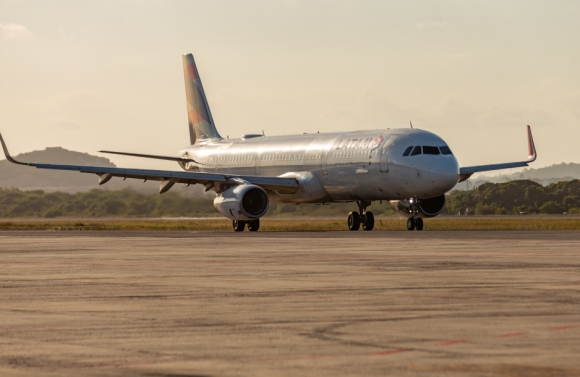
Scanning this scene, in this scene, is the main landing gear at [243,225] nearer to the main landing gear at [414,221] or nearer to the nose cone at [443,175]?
the main landing gear at [414,221]

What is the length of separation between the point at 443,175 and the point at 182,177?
11191 mm

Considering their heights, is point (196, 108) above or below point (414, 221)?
above

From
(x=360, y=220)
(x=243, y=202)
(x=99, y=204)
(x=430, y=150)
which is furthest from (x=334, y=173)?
(x=99, y=204)

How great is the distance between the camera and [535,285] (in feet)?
50.5

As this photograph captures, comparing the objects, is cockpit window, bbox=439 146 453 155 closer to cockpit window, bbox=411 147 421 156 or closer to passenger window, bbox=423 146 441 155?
passenger window, bbox=423 146 441 155

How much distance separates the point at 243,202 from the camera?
139 ft

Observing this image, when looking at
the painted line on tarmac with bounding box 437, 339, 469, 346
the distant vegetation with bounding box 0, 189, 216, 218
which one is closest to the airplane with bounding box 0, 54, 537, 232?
the distant vegetation with bounding box 0, 189, 216, 218

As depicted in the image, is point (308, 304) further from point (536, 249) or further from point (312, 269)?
point (536, 249)

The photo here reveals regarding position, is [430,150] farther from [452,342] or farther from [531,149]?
[452,342]

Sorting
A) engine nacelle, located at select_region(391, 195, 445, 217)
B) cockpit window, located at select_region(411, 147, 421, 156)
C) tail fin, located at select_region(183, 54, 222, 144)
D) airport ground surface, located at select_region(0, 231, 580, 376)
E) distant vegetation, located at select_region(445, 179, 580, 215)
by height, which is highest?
tail fin, located at select_region(183, 54, 222, 144)

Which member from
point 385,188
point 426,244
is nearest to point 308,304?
point 426,244

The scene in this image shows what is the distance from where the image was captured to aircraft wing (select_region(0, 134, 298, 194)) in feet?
141

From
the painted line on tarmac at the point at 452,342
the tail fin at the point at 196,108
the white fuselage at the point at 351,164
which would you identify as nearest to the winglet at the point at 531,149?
the white fuselage at the point at 351,164

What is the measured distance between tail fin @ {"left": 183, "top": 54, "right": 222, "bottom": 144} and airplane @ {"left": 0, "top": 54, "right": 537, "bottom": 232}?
5.51 metres
